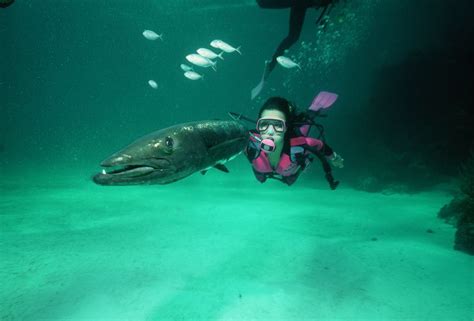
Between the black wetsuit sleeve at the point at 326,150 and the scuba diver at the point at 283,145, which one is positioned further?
the black wetsuit sleeve at the point at 326,150

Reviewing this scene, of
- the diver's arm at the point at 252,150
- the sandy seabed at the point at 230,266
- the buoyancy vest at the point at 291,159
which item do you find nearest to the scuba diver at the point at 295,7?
the buoyancy vest at the point at 291,159

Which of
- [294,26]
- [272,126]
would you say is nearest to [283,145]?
[272,126]

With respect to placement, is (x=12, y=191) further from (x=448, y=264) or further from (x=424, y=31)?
(x=424, y=31)

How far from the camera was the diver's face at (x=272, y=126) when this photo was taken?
3318mm

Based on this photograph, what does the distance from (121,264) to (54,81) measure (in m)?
117

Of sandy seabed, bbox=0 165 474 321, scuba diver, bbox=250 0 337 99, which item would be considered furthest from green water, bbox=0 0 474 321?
scuba diver, bbox=250 0 337 99

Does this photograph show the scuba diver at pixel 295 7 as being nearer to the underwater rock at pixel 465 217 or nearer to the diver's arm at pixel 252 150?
the diver's arm at pixel 252 150

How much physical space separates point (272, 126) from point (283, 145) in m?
0.47

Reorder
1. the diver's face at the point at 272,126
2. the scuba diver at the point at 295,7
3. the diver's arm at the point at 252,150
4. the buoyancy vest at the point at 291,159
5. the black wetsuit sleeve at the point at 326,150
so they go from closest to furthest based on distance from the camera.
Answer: the diver's face at the point at 272,126 < the diver's arm at the point at 252,150 < the buoyancy vest at the point at 291,159 < the black wetsuit sleeve at the point at 326,150 < the scuba diver at the point at 295,7

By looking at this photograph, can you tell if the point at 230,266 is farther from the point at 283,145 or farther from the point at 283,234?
the point at 283,145

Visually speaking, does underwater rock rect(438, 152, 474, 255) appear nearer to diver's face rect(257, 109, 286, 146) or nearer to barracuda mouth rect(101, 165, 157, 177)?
diver's face rect(257, 109, 286, 146)

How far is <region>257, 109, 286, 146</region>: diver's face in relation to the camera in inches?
131

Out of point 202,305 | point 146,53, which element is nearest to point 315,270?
point 202,305

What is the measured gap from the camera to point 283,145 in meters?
3.68
